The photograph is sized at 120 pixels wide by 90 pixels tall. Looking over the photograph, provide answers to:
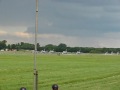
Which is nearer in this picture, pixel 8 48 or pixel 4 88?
pixel 4 88

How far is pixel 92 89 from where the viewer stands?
22391 millimetres

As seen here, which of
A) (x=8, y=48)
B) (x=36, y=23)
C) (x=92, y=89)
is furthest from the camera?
(x=8, y=48)

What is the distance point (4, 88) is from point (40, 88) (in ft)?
7.53

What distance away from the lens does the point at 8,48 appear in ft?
655

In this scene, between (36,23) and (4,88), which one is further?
(4,88)

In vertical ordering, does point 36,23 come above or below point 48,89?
above

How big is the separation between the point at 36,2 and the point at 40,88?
12.7 meters

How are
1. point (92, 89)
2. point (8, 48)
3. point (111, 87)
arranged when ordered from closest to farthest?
point (92, 89) < point (111, 87) < point (8, 48)

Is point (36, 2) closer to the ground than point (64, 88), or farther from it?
farther from it

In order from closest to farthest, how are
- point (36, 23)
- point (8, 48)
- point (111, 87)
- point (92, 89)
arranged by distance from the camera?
point (36, 23) → point (92, 89) → point (111, 87) → point (8, 48)

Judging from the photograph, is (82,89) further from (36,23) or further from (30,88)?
(36,23)

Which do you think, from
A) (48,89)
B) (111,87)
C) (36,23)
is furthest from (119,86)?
(36,23)

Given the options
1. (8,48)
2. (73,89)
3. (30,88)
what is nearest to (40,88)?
(30,88)

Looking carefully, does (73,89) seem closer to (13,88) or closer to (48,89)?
(48,89)
